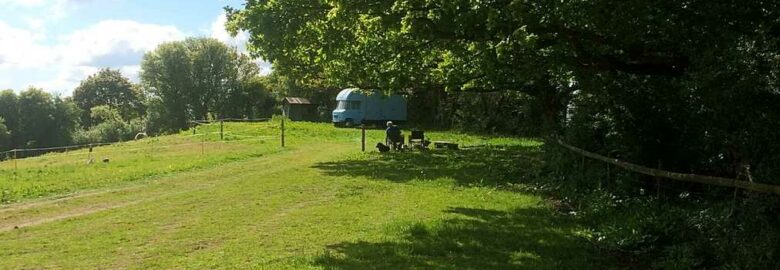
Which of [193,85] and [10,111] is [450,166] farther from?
[10,111]

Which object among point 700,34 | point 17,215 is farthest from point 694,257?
point 17,215

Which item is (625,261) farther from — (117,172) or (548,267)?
(117,172)

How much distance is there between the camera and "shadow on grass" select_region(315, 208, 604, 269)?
7.79m

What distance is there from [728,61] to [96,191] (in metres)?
14.1

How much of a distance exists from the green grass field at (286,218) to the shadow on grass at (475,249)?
0.02 meters

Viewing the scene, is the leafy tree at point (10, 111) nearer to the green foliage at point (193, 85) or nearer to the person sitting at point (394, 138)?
the green foliage at point (193, 85)

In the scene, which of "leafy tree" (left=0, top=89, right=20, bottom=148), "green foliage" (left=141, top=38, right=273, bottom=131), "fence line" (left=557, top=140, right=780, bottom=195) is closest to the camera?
"fence line" (left=557, top=140, right=780, bottom=195)

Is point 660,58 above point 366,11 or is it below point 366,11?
A: below

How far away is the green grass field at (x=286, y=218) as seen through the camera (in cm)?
826

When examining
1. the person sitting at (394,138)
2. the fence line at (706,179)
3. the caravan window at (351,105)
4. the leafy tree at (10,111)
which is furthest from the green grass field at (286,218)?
the leafy tree at (10,111)

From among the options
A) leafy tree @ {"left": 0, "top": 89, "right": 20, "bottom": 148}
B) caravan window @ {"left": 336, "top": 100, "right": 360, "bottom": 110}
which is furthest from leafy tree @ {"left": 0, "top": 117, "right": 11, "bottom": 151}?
caravan window @ {"left": 336, "top": 100, "right": 360, "bottom": 110}

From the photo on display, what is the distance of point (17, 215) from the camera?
12547 mm

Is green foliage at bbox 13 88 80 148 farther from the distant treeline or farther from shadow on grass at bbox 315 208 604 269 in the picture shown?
shadow on grass at bbox 315 208 604 269

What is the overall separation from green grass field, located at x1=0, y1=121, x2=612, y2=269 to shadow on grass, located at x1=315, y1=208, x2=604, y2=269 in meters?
0.02
